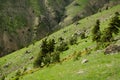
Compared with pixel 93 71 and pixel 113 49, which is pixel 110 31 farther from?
pixel 93 71

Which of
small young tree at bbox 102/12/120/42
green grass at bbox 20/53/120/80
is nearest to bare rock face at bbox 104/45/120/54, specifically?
green grass at bbox 20/53/120/80

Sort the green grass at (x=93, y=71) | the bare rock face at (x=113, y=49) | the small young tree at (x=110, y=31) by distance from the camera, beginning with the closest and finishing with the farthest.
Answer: the green grass at (x=93, y=71)
the bare rock face at (x=113, y=49)
the small young tree at (x=110, y=31)

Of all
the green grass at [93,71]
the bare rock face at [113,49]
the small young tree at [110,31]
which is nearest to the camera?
the green grass at [93,71]

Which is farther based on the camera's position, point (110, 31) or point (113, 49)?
point (110, 31)

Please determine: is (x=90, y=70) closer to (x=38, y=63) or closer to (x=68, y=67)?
(x=68, y=67)

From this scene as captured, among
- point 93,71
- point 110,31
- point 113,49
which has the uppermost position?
point 110,31

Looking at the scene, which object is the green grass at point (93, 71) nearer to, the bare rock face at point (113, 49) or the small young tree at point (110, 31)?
the bare rock face at point (113, 49)

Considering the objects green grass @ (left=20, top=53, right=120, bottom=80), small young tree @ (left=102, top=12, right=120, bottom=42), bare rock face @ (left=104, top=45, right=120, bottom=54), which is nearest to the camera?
green grass @ (left=20, top=53, right=120, bottom=80)

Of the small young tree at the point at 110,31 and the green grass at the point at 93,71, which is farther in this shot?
the small young tree at the point at 110,31

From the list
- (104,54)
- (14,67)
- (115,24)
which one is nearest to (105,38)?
(115,24)

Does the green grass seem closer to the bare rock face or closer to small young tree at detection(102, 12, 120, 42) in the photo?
the bare rock face

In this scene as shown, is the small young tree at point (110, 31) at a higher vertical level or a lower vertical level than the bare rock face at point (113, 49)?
higher

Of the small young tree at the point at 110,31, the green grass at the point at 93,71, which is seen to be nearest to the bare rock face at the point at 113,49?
the green grass at the point at 93,71

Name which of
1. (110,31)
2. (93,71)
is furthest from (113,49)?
(110,31)
